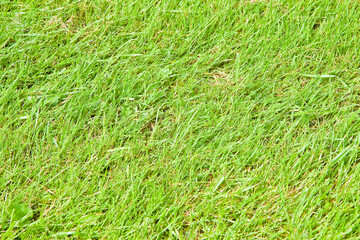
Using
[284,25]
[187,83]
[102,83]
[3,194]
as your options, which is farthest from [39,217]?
[284,25]

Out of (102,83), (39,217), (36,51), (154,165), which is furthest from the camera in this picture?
(36,51)

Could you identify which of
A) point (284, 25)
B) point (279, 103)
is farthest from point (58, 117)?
point (284, 25)

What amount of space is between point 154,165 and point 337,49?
1.49m

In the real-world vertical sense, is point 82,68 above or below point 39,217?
above

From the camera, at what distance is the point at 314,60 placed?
3.17 meters

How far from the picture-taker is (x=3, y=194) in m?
2.48

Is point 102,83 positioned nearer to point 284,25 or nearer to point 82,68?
point 82,68

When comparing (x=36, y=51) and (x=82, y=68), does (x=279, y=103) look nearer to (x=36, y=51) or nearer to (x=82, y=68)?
(x=82, y=68)

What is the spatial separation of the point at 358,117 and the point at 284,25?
3.01 feet

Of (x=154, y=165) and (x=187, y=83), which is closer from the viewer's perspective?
(x=154, y=165)

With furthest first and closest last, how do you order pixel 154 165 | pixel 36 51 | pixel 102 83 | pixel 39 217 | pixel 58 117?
pixel 36 51
pixel 102 83
pixel 58 117
pixel 154 165
pixel 39 217

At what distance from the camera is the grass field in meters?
2.42

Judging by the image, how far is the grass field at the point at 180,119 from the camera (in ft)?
7.93

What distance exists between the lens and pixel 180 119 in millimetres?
2842
